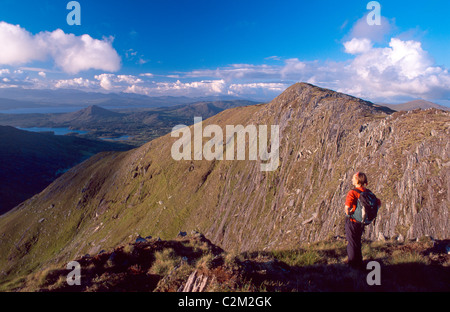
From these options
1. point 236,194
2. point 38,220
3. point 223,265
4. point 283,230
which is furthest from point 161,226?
point 38,220

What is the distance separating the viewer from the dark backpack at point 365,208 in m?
7.59

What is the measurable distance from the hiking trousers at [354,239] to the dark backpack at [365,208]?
0.43 meters

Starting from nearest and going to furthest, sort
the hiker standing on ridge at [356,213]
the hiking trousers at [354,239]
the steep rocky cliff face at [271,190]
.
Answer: the hiker standing on ridge at [356,213] → the hiking trousers at [354,239] → the steep rocky cliff face at [271,190]

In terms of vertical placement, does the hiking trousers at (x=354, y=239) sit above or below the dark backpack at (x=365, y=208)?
below

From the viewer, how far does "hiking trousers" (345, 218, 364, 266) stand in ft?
26.6

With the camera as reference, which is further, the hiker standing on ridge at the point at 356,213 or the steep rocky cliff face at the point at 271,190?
the steep rocky cliff face at the point at 271,190

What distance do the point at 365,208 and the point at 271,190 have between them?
4032 centimetres

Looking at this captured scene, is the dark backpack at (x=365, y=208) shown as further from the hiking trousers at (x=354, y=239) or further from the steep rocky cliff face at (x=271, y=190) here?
the steep rocky cliff face at (x=271, y=190)

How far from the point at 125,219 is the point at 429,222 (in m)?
79.4

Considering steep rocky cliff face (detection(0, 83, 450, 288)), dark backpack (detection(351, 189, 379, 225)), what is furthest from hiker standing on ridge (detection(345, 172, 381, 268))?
steep rocky cliff face (detection(0, 83, 450, 288))

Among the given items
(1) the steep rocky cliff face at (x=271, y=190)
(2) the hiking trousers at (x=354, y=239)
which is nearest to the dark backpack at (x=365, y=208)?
(2) the hiking trousers at (x=354, y=239)

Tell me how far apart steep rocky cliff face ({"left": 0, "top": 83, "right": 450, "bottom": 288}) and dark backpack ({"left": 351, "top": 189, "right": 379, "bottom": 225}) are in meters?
12.9

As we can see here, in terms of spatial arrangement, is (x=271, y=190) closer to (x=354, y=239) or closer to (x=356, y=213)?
(x=354, y=239)

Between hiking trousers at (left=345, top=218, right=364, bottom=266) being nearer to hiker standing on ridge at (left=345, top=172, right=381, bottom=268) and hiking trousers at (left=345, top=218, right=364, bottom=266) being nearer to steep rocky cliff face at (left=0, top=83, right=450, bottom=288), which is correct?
hiker standing on ridge at (left=345, top=172, right=381, bottom=268)
